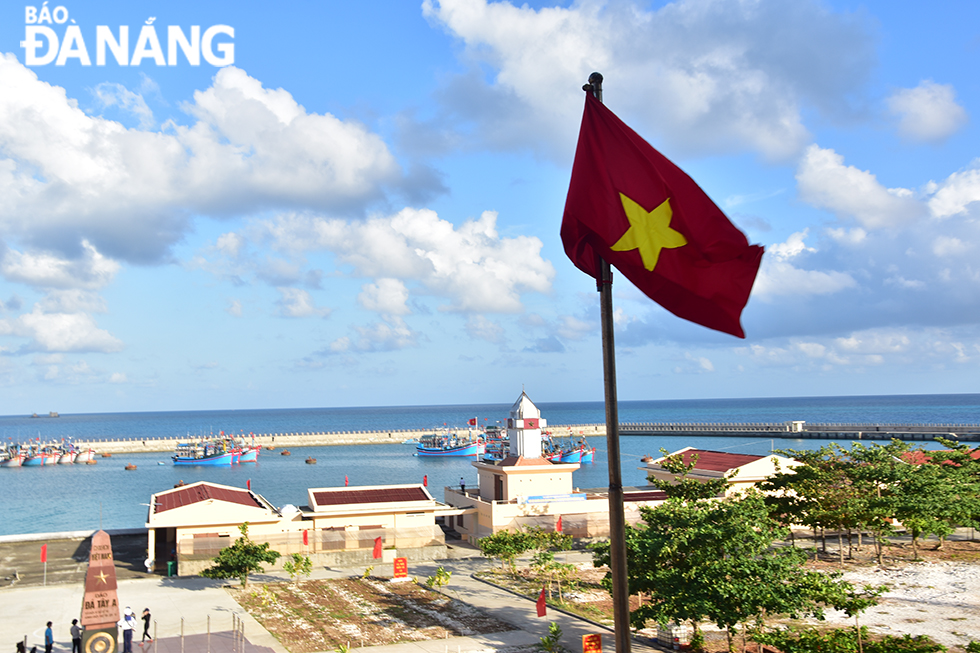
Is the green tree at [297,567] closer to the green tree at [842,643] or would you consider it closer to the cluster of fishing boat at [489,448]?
the green tree at [842,643]

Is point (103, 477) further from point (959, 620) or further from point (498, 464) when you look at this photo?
point (959, 620)

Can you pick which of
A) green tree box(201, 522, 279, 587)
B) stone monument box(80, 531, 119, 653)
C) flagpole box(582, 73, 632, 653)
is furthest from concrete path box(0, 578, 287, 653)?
flagpole box(582, 73, 632, 653)

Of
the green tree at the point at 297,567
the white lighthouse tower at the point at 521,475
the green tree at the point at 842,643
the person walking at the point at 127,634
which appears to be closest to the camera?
the green tree at the point at 842,643

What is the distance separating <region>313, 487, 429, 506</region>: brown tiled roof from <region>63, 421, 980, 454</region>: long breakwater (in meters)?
120

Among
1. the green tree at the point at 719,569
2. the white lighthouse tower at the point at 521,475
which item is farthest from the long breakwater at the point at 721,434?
the green tree at the point at 719,569

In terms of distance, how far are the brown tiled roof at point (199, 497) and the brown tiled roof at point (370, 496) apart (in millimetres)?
3883

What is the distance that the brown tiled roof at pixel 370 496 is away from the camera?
155 feet

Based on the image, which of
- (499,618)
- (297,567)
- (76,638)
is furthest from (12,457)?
(499,618)

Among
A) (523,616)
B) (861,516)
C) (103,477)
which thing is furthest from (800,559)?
(103,477)

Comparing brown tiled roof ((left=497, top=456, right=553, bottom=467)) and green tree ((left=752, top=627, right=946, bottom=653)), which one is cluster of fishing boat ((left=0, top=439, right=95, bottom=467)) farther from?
green tree ((left=752, top=627, right=946, bottom=653))

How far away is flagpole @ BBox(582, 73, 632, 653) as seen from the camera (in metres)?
9.78

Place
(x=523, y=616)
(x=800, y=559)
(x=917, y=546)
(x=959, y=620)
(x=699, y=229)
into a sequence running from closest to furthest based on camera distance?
(x=699, y=229), (x=800, y=559), (x=959, y=620), (x=523, y=616), (x=917, y=546)

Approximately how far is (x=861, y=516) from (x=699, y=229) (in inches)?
1362

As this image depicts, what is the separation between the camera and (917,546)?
4459 cm
